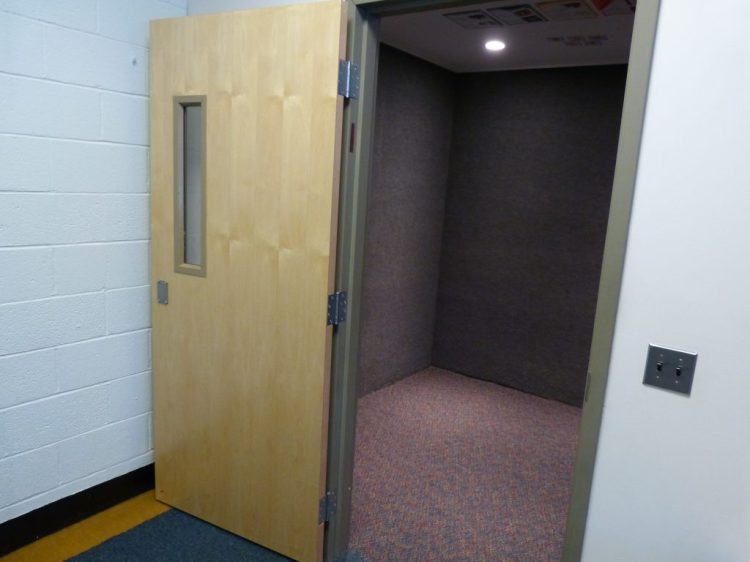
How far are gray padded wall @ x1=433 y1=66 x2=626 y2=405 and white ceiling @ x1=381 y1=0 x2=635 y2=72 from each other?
20 cm

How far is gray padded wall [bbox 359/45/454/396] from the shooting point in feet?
11.5

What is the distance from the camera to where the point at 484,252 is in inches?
159

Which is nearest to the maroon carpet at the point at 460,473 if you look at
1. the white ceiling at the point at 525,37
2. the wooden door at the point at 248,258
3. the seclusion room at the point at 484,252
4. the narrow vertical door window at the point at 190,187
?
the seclusion room at the point at 484,252

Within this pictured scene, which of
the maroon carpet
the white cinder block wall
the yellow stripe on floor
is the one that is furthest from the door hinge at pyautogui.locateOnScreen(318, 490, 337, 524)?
the white cinder block wall

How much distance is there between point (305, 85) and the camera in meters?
1.78

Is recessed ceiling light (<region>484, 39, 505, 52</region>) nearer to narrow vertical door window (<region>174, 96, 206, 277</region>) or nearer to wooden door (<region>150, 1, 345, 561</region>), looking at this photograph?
wooden door (<region>150, 1, 345, 561</region>)

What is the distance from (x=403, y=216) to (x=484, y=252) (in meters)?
0.69

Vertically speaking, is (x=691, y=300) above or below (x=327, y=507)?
above

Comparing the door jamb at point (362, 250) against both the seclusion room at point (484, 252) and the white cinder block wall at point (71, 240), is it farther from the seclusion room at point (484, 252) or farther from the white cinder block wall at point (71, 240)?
the white cinder block wall at point (71, 240)

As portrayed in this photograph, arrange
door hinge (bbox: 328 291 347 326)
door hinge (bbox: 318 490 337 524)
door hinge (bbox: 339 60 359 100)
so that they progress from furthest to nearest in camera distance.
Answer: door hinge (bbox: 318 490 337 524) < door hinge (bbox: 328 291 347 326) < door hinge (bbox: 339 60 359 100)

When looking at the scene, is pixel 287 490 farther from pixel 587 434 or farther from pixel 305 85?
pixel 305 85

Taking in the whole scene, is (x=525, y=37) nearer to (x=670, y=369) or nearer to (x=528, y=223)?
(x=528, y=223)

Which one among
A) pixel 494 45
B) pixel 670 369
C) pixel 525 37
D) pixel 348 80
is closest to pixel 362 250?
pixel 348 80

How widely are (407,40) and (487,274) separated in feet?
5.61
